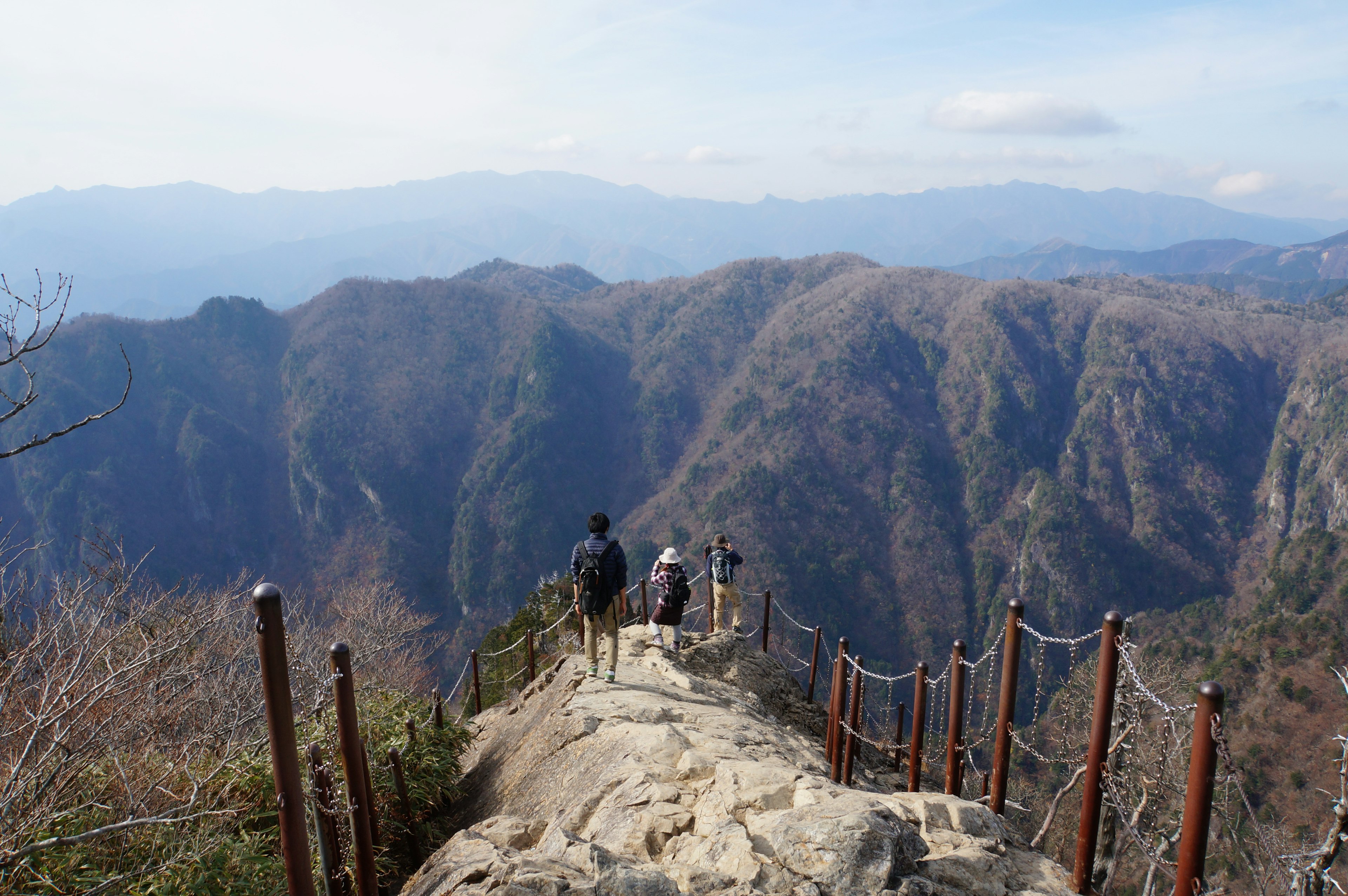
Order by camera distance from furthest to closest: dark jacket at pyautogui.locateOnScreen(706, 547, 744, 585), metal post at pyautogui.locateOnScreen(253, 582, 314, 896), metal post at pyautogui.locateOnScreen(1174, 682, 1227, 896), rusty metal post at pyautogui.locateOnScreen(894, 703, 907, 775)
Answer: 1. dark jacket at pyautogui.locateOnScreen(706, 547, 744, 585)
2. rusty metal post at pyautogui.locateOnScreen(894, 703, 907, 775)
3. metal post at pyautogui.locateOnScreen(1174, 682, 1227, 896)
4. metal post at pyautogui.locateOnScreen(253, 582, 314, 896)

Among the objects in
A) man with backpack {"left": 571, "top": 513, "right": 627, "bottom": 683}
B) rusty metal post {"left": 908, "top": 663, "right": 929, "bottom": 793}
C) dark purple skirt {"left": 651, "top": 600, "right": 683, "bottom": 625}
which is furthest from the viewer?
dark purple skirt {"left": 651, "top": 600, "right": 683, "bottom": 625}

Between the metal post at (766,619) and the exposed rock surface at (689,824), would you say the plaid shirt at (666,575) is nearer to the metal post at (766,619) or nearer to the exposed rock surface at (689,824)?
the exposed rock surface at (689,824)

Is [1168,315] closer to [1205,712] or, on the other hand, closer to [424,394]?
[424,394]

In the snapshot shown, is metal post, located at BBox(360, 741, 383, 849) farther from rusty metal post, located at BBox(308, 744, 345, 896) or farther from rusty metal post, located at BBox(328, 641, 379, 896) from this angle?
rusty metal post, located at BBox(308, 744, 345, 896)

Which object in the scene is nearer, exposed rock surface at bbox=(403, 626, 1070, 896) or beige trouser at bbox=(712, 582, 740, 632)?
exposed rock surface at bbox=(403, 626, 1070, 896)

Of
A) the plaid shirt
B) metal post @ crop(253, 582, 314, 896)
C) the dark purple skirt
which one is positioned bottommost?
the dark purple skirt

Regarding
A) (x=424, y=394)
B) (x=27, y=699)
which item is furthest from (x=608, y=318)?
(x=27, y=699)

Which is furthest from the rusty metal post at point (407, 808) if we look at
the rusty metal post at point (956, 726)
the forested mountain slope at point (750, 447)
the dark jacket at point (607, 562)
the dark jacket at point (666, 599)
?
the forested mountain slope at point (750, 447)

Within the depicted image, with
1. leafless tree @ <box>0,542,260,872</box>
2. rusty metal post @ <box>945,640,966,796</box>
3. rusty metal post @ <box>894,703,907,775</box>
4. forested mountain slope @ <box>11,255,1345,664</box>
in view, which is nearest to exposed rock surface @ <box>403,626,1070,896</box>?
rusty metal post @ <box>945,640,966,796</box>

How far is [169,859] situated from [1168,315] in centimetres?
14225

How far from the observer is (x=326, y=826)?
5438mm

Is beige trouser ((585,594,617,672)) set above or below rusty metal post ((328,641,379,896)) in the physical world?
below

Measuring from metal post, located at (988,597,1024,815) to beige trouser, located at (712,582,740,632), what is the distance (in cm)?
653

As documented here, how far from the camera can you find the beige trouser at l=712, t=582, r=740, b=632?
13.1 m
